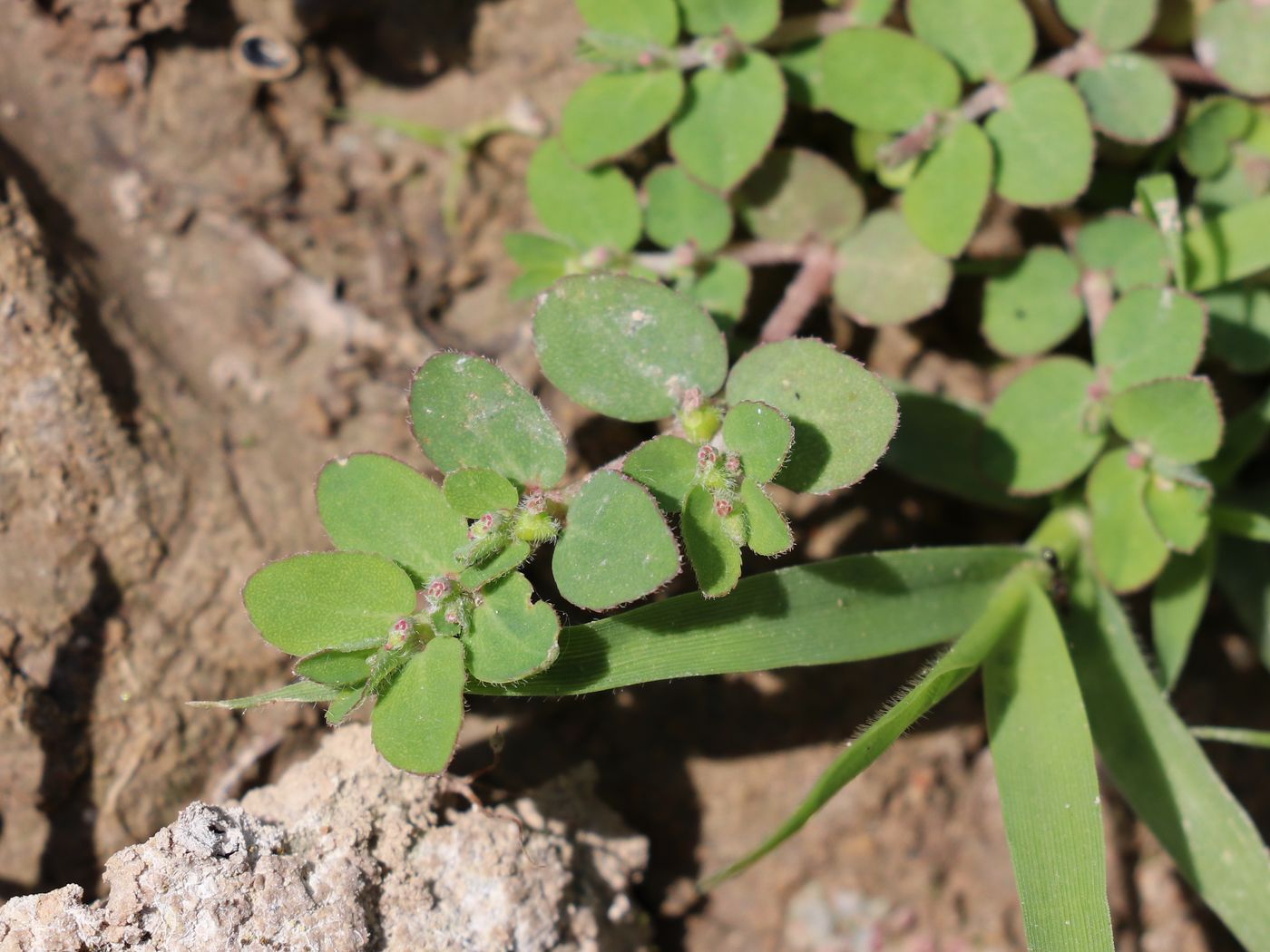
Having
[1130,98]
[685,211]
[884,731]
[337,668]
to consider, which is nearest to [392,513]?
[337,668]

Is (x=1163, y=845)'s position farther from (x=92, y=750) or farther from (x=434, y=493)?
(x=92, y=750)

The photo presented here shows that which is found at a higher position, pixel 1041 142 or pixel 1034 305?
pixel 1041 142

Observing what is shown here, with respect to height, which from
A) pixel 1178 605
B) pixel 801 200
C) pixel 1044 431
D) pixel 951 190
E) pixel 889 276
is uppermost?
pixel 951 190

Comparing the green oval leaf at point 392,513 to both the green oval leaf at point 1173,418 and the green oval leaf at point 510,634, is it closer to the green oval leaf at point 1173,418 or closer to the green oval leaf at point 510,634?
the green oval leaf at point 510,634

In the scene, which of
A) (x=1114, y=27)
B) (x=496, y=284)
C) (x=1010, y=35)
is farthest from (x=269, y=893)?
(x=1114, y=27)

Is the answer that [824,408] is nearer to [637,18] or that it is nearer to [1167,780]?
[637,18]

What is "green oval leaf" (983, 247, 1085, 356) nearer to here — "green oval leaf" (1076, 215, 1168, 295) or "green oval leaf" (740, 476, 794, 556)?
"green oval leaf" (1076, 215, 1168, 295)
